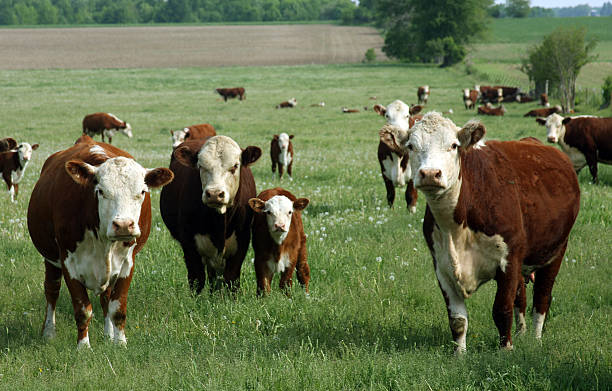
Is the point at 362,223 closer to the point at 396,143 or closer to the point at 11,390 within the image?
the point at 396,143

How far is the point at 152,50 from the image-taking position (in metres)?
93.3

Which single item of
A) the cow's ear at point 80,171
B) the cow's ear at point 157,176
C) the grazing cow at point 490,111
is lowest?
the grazing cow at point 490,111

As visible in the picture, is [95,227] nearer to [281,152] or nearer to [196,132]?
[281,152]

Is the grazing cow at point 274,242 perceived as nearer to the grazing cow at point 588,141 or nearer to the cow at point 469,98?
the grazing cow at point 588,141

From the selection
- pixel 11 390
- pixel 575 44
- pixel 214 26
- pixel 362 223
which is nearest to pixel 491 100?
pixel 575 44

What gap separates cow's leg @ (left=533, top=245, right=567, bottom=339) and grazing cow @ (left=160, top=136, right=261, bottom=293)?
3005 mm

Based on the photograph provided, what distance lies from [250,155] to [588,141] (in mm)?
9886

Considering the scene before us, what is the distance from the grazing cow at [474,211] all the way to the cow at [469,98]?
107ft

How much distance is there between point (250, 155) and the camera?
6805 mm

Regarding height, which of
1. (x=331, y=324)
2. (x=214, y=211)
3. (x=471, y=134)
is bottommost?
(x=331, y=324)

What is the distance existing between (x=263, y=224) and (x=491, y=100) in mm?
38159

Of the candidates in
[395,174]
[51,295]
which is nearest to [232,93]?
[395,174]

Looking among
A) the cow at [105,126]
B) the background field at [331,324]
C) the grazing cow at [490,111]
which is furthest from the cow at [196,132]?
the grazing cow at [490,111]

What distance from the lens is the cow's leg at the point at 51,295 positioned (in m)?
6.06
